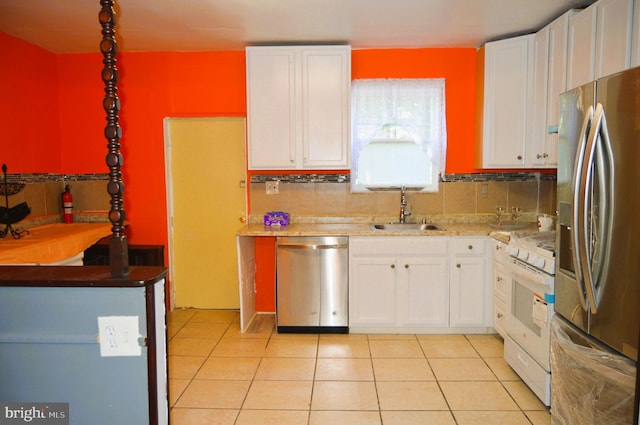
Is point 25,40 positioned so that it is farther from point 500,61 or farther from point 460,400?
point 460,400

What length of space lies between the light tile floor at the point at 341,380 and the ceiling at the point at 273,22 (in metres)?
2.55

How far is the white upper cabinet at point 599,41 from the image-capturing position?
96.3 inches

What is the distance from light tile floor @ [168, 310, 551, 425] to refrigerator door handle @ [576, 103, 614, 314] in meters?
1.05

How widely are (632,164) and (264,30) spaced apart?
2.80 metres

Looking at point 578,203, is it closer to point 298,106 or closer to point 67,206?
point 298,106

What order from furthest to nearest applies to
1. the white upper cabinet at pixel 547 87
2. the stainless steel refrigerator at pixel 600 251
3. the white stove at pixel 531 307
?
the white upper cabinet at pixel 547 87 < the white stove at pixel 531 307 < the stainless steel refrigerator at pixel 600 251

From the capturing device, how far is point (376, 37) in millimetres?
3771

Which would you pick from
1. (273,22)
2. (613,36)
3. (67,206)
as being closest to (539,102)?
(613,36)

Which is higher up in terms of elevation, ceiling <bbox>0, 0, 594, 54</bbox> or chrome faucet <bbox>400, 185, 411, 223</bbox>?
ceiling <bbox>0, 0, 594, 54</bbox>

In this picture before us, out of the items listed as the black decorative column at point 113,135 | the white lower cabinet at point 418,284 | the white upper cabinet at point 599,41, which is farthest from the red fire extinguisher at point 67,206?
the white upper cabinet at point 599,41

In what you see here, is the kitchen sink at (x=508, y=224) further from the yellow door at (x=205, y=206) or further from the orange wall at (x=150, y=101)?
the yellow door at (x=205, y=206)

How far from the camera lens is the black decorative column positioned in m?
1.60
